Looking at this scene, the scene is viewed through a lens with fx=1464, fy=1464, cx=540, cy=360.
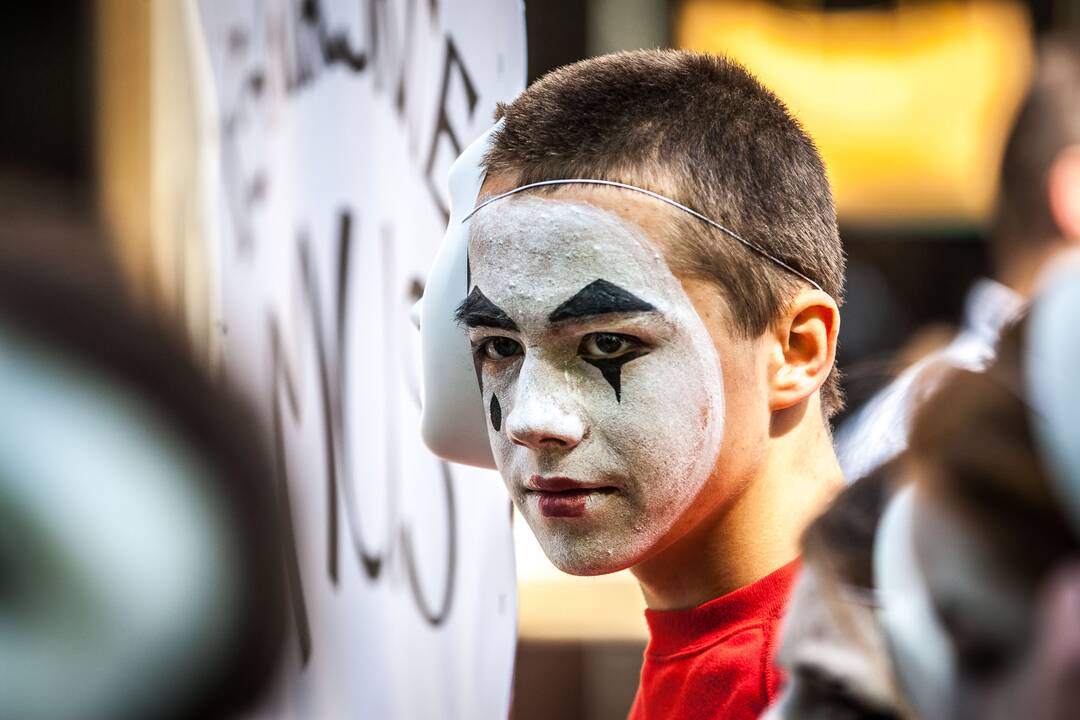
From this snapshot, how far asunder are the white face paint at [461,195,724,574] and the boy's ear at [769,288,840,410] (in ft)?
0.45

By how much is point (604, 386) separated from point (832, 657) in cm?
75

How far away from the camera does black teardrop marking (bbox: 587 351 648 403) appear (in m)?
2.28

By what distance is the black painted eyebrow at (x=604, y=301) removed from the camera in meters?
2.28

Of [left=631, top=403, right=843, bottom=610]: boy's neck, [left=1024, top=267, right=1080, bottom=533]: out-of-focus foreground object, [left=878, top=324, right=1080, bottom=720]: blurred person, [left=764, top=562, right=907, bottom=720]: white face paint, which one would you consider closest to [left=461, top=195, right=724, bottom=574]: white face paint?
[left=631, top=403, right=843, bottom=610]: boy's neck

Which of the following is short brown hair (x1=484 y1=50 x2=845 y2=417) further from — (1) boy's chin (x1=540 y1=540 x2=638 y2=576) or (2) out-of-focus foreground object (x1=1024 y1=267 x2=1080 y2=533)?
(2) out-of-focus foreground object (x1=1024 y1=267 x2=1080 y2=533)

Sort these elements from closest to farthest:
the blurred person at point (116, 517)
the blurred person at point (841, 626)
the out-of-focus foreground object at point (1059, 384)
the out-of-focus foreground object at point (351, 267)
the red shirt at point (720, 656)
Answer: the blurred person at point (116, 517)
the out-of-focus foreground object at point (1059, 384)
the blurred person at point (841, 626)
the red shirt at point (720, 656)
the out-of-focus foreground object at point (351, 267)

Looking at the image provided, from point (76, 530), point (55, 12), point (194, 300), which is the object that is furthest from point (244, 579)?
point (55, 12)

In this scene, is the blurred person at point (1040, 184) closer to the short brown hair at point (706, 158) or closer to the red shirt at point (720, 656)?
the short brown hair at point (706, 158)

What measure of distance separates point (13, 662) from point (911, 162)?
6.03 m

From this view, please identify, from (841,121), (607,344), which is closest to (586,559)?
(607,344)

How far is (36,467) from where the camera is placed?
996mm

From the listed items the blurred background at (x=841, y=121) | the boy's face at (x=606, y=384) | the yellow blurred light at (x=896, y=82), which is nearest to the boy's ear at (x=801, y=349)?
the boy's face at (x=606, y=384)

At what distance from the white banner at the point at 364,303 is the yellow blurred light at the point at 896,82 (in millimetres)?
3482

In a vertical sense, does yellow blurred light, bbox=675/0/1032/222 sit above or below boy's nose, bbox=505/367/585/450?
below
